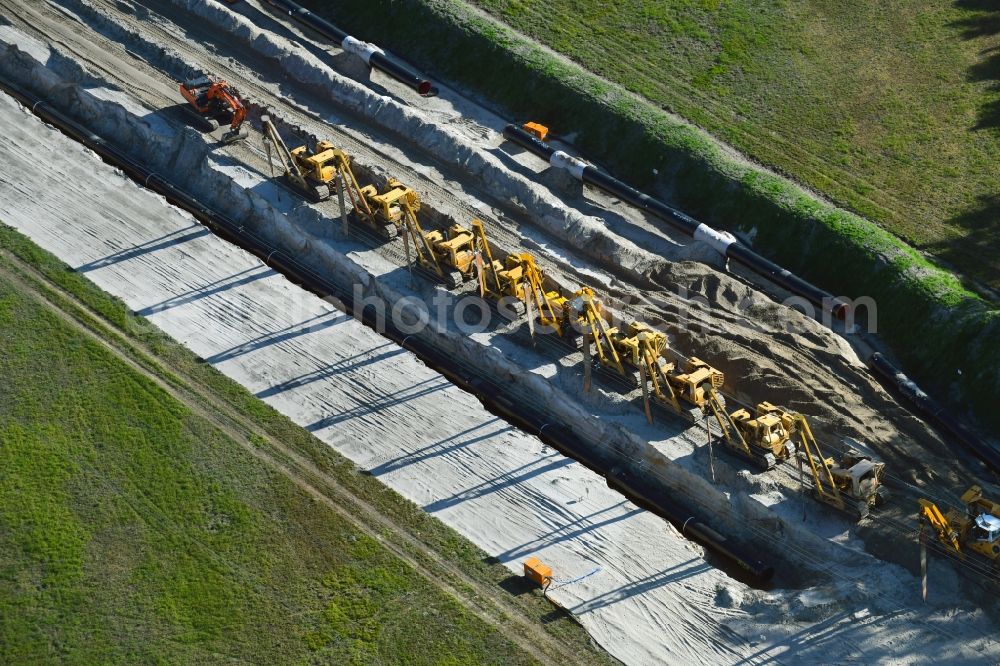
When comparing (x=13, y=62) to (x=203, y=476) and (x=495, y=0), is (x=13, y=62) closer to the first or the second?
(x=495, y=0)

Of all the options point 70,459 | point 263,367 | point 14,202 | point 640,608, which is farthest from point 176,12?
point 640,608

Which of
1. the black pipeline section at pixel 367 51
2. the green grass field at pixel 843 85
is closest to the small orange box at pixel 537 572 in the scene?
the green grass field at pixel 843 85

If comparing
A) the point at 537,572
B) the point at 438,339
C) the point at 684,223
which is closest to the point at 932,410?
the point at 684,223

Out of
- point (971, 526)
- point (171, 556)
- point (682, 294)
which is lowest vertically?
point (171, 556)

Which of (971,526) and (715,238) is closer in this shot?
(971,526)

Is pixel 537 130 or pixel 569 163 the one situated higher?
pixel 537 130

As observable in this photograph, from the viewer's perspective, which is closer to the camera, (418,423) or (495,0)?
(418,423)

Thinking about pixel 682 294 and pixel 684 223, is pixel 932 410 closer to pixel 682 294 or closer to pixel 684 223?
pixel 682 294

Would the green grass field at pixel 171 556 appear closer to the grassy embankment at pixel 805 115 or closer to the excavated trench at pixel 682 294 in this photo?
the excavated trench at pixel 682 294
